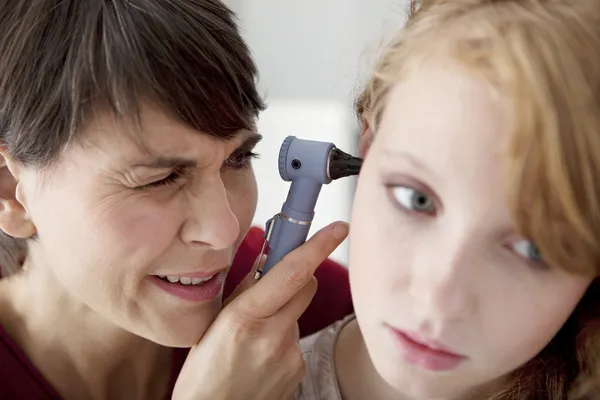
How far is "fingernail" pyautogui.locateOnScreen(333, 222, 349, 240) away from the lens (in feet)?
2.74

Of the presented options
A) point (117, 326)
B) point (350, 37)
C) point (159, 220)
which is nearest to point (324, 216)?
point (350, 37)

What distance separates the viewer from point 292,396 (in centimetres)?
88

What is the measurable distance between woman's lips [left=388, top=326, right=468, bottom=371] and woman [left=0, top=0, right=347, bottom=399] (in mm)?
194

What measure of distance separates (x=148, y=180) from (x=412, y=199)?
286 mm

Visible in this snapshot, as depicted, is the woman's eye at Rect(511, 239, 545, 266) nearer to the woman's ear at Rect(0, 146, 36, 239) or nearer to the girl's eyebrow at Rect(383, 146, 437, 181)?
the girl's eyebrow at Rect(383, 146, 437, 181)

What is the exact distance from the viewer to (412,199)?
0.65 metres

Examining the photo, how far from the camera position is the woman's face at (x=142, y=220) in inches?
28.6

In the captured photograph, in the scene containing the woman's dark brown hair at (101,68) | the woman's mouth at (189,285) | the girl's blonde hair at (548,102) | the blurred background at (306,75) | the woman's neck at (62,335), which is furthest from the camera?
the blurred background at (306,75)

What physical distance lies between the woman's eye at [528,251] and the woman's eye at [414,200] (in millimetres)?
80

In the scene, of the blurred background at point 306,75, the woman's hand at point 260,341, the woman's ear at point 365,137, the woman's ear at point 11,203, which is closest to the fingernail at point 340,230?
the woman's hand at point 260,341

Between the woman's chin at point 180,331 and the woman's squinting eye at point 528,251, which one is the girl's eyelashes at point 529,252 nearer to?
the woman's squinting eye at point 528,251

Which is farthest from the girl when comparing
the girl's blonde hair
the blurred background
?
the blurred background

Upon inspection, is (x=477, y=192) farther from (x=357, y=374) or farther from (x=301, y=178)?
(x=357, y=374)

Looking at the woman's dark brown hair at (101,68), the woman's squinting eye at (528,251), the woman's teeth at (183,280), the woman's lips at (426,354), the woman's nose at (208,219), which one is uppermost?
the woman's dark brown hair at (101,68)
